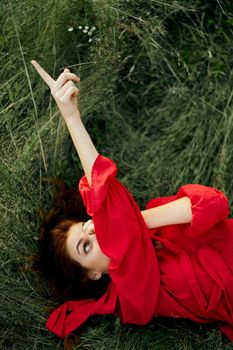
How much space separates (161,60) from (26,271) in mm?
1273

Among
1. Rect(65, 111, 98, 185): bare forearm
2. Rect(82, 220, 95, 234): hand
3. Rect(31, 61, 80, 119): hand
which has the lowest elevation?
Rect(82, 220, 95, 234): hand

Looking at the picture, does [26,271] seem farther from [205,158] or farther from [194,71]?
[194,71]

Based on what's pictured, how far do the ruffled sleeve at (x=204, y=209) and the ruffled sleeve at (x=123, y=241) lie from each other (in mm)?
200

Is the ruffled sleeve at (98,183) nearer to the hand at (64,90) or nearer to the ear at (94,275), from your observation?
the hand at (64,90)

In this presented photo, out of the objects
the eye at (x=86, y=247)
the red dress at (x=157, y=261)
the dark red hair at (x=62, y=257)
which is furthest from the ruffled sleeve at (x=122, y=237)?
the dark red hair at (x=62, y=257)

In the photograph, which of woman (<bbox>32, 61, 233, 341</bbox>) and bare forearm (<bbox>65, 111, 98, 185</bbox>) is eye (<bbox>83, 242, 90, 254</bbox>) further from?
bare forearm (<bbox>65, 111, 98, 185</bbox>)

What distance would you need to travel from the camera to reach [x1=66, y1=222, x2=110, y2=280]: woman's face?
209 centimetres

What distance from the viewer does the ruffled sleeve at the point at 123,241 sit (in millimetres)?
1938

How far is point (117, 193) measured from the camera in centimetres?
198

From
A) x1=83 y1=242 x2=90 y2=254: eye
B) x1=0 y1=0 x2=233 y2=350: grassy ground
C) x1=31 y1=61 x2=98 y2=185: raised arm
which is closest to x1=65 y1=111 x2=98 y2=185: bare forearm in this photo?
x1=31 y1=61 x2=98 y2=185: raised arm

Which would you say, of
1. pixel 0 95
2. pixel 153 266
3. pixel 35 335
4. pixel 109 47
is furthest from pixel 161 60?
pixel 35 335

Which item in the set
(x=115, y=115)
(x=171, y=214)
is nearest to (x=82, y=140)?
(x=171, y=214)

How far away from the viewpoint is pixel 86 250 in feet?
6.89

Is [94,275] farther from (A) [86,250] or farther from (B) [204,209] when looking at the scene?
(B) [204,209]
